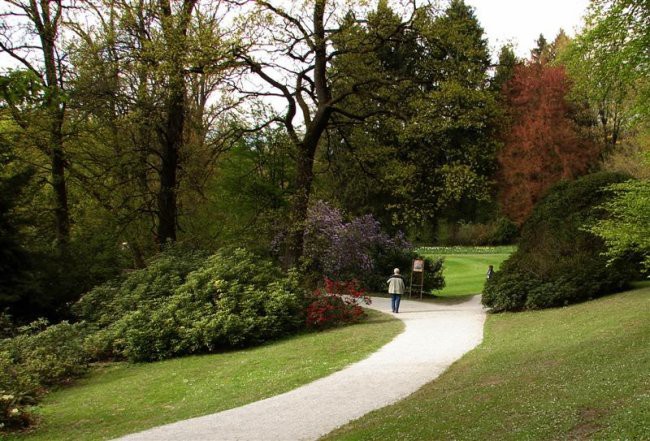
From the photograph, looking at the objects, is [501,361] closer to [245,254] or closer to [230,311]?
[230,311]

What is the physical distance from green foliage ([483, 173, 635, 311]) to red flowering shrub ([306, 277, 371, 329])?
4263 millimetres

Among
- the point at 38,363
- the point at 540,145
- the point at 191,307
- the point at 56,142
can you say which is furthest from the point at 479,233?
the point at 38,363

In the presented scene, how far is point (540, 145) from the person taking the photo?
1670 inches

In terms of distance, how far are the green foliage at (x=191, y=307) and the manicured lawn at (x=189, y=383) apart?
66 centimetres

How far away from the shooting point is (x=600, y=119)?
145ft

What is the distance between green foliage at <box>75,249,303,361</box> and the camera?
50.0 feet

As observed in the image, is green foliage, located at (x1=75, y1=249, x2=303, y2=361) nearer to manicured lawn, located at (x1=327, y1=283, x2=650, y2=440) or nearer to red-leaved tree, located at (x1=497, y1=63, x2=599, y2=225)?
manicured lawn, located at (x1=327, y1=283, x2=650, y2=440)

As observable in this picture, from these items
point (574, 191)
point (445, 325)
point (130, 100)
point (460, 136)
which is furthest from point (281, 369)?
point (460, 136)

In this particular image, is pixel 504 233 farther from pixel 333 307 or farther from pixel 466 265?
pixel 333 307

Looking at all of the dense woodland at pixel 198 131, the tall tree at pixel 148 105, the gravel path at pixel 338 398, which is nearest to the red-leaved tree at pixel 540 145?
the dense woodland at pixel 198 131

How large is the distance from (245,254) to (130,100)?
284 inches

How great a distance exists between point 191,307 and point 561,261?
436 inches

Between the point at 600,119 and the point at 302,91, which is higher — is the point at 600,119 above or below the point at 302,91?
above

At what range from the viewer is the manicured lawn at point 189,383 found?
29.5 feet
